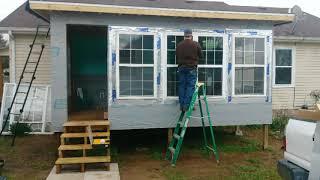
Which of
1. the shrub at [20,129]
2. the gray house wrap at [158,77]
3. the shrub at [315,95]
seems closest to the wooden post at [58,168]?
the gray house wrap at [158,77]

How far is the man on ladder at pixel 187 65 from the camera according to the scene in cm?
731

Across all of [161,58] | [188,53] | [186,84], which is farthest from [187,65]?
[161,58]

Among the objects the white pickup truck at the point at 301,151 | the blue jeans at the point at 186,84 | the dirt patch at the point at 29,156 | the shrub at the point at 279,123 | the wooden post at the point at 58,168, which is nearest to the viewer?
the white pickup truck at the point at 301,151

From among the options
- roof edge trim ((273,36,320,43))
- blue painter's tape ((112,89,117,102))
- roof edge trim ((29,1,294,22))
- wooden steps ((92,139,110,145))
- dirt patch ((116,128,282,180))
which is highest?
roof edge trim ((29,1,294,22))

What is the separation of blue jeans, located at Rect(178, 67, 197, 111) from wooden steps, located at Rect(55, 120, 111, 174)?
1.65 meters

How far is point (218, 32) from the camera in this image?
315 inches

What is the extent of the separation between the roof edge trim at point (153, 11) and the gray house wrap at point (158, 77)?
0.22 m

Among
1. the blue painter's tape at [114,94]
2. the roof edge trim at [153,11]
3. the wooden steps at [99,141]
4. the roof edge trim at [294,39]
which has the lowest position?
the wooden steps at [99,141]

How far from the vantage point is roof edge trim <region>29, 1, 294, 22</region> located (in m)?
6.96

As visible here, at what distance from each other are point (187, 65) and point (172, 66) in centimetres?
56

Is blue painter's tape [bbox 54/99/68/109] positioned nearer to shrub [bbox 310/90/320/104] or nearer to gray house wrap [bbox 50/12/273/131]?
gray house wrap [bbox 50/12/273/131]

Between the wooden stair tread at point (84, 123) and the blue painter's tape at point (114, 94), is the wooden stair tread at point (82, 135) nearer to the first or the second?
the wooden stair tread at point (84, 123)

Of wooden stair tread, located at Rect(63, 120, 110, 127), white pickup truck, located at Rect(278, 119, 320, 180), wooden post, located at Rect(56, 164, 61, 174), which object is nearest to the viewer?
white pickup truck, located at Rect(278, 119, 320, 180)

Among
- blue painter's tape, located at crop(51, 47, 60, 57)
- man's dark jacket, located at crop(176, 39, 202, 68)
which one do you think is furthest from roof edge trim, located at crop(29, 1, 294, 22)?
blue painter's tape, located at crop(51, 47, 60, 57)
